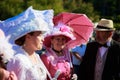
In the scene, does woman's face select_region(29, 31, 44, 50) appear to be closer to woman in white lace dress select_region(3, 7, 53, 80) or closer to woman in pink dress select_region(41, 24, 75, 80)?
woman in white lace dress select_region(3, 7, 53, 80)

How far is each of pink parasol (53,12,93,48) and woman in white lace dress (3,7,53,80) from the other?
4.13ft

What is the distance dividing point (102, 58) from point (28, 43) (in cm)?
168

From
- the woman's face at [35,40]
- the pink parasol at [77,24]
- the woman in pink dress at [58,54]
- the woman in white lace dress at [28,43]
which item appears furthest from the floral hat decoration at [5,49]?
the pink parasol at [77,24]

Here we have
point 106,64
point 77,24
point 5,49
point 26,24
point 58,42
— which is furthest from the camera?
point 77,24

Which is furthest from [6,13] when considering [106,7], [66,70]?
[66,70]

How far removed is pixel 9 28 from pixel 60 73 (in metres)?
0.85

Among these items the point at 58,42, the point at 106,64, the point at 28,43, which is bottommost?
the point at 106,64

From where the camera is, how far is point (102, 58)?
559 cm

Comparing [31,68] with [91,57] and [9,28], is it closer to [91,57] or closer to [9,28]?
[9,28]

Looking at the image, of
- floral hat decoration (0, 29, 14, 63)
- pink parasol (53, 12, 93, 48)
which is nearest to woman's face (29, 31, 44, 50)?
floral hat decoration (0, 29, 14, 63)

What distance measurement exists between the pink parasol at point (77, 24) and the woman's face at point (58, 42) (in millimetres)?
435

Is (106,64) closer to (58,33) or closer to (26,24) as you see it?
(58,33)

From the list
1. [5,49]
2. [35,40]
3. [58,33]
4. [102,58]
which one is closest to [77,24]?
[102,58]

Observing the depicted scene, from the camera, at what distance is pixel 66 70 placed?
196 inches
